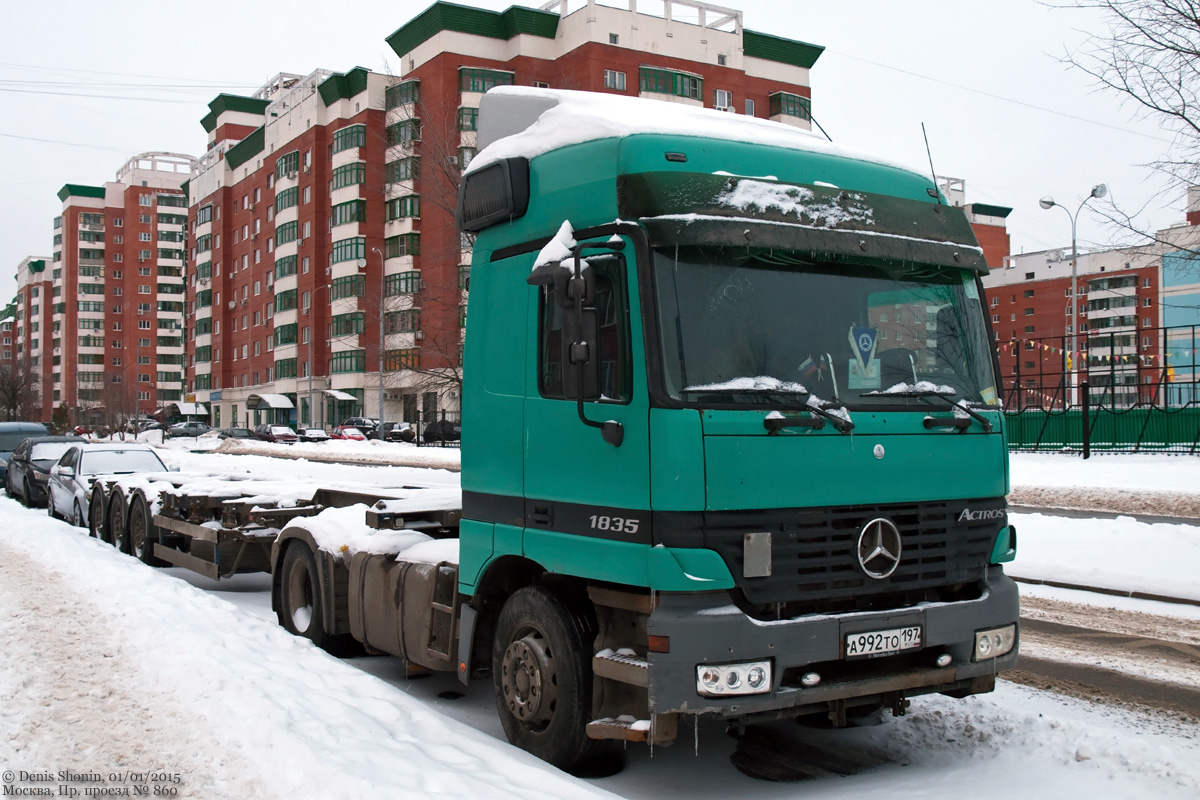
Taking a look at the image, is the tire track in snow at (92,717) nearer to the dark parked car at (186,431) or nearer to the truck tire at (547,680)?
the truck tire at (547,680)

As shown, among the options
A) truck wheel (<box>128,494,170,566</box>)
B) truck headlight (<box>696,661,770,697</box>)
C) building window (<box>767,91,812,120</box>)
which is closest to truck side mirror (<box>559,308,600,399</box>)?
truck headlight (<box>696,661,770,697</box>)

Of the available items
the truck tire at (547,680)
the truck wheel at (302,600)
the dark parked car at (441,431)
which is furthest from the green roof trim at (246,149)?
the truck tire at (547,680)

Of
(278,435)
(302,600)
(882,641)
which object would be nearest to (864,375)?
(882,641)

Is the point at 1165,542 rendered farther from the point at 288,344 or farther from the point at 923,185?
the point at 288,344

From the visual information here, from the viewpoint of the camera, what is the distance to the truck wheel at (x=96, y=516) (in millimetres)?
14586

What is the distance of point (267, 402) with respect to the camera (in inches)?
3401

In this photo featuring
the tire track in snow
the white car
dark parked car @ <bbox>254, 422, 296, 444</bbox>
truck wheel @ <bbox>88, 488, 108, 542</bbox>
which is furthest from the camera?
dark parked car @ <bbox>254, 422, 296, 444</bbox>

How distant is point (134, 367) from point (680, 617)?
153947mm

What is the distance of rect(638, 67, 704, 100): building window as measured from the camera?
64.9 m

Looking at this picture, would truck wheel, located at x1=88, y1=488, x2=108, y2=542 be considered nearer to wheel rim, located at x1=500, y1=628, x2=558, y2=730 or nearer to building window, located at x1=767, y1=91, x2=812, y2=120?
wheel rim, located at x1=500, y1=628, x2=558, y2=730

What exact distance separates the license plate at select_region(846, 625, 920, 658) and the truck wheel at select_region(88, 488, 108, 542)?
41.1ft

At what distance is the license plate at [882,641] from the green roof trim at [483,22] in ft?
216

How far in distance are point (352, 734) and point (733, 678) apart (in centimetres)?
195

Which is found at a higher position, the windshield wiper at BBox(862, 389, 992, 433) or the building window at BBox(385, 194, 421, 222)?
the building window at BBox(385, 194, 421, 222)
